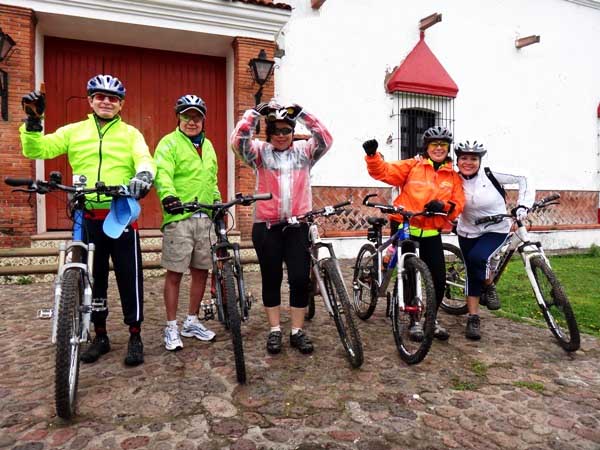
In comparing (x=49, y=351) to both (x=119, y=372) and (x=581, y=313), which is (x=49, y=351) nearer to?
(x=119, y=372)

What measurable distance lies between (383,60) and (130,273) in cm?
739

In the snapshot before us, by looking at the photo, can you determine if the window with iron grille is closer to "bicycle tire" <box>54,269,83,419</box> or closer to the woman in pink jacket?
the woman in pink jacket

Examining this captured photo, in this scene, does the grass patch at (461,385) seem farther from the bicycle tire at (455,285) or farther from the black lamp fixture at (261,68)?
the black lamp fixture at (261,68)

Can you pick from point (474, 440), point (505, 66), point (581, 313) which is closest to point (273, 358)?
point (474, 440)

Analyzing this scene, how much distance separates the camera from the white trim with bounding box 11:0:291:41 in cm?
622

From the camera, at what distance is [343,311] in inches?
118

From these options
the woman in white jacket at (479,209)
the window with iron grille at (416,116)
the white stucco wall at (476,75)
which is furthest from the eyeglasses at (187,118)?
the window with iron grille at (416,116)

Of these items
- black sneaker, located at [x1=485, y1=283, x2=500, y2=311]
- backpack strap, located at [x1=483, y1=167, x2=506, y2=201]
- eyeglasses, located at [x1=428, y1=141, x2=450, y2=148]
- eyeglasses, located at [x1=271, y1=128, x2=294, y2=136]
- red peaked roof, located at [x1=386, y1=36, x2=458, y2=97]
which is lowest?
black sneaker, located at [x1=485, y1=283, x2=500, y2=311]

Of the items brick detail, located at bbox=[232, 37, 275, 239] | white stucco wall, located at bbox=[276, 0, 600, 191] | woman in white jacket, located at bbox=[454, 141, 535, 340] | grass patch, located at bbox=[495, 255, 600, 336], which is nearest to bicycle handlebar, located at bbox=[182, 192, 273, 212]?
woman in white jacket, located at bbox=[454, 141, 535, 340]

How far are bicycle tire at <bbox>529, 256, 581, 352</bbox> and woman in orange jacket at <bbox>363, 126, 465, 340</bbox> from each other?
0.78 m

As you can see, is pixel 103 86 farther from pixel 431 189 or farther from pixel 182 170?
pixel 431 189

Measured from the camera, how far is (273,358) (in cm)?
321

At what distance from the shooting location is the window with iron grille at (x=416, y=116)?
8.92 m

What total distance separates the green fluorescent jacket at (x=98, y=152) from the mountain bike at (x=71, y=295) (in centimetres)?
23
